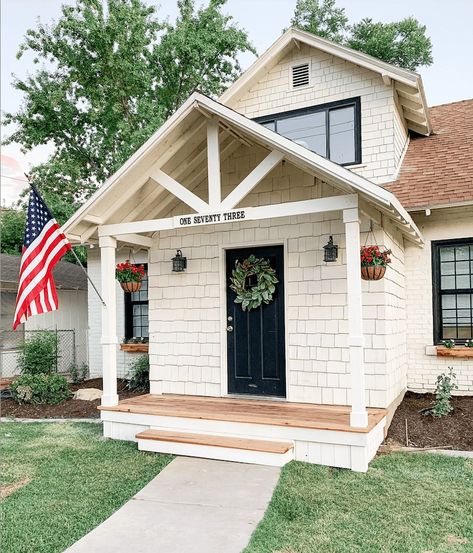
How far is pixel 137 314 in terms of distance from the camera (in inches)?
420

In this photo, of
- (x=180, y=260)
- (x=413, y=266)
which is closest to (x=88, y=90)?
(x=180, y=260)

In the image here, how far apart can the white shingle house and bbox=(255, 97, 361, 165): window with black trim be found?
0.07 feet

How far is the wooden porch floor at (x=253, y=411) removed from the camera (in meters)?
5.23

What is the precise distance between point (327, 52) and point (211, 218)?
13.6 feet

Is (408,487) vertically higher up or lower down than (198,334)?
lower down

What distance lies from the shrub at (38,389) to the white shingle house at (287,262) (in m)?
2.39

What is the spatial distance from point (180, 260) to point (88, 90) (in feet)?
37.9

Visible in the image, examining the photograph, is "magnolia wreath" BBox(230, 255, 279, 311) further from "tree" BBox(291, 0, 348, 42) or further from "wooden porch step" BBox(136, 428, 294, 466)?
"tree" BBox(291, 0, 348, 42)

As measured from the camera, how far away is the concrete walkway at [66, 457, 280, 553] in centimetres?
339

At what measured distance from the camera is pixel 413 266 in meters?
7.62

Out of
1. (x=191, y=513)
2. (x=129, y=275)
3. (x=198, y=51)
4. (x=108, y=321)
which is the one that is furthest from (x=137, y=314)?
(x=198, y=51)

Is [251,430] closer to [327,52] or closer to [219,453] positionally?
[219,453]

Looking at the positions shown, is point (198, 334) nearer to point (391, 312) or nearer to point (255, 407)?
point (255, 407)

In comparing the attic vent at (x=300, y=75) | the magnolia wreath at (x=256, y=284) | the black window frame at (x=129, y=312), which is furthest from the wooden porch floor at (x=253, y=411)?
the attic vent at (x=300, y=75)
